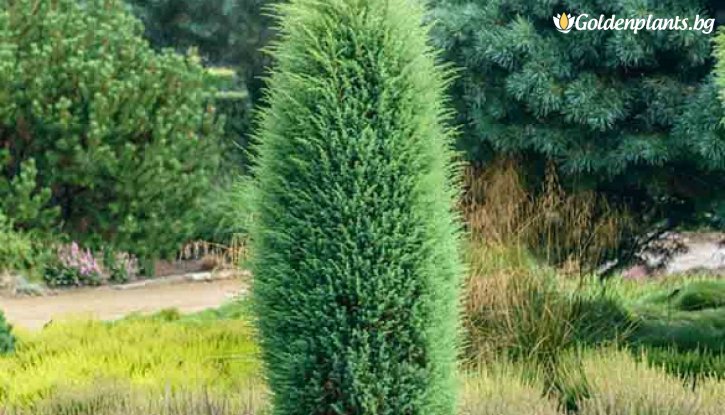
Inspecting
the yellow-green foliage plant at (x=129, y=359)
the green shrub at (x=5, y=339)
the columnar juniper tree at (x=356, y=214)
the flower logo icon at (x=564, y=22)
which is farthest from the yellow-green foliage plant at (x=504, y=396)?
the flower logo icon at (x=564, y=22)

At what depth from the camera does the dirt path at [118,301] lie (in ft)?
40.2

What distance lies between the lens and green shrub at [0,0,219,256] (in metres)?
14.3

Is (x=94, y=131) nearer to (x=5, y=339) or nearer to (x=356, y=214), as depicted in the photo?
(x=5, y=339)

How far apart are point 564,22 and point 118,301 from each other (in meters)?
6.44

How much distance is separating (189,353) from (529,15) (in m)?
3.56

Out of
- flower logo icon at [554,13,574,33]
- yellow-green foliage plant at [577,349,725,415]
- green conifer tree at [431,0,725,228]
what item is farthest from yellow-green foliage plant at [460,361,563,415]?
flower logo icon at [554,13,574,33]

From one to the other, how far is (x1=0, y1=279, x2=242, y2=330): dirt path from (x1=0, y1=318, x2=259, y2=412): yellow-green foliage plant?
139 inches

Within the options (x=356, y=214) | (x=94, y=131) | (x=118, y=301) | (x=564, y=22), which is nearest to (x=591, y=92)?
(x=564, y=22)

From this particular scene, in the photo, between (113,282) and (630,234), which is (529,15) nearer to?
(630,234)

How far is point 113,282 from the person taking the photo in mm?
14695

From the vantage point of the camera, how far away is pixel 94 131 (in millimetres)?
14062

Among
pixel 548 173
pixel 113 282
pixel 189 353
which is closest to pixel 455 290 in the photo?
pixel 189 353

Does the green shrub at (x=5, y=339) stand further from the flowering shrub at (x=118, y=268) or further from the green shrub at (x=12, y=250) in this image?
the flowering shrub at (x=118, y=268)

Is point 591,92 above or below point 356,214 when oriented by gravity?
above
